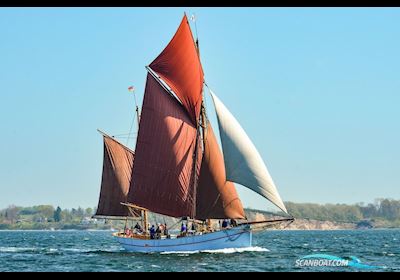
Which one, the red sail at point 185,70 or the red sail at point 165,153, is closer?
the red sail at point 165,153

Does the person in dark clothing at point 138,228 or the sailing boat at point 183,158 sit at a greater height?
the sailing boat at point 183,158

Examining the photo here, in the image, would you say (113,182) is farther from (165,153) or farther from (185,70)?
(185,70)

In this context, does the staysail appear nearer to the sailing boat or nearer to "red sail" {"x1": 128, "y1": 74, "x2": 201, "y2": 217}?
the sailing boat

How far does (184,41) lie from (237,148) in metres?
11.3

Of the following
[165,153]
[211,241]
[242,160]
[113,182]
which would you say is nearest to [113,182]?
[113,182]

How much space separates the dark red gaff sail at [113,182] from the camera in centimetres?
8331

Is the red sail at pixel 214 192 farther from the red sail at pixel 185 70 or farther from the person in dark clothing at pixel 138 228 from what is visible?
the person in dark clothing at pixel 138 228

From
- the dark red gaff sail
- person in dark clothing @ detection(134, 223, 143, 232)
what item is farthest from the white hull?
the dark red gaff sail

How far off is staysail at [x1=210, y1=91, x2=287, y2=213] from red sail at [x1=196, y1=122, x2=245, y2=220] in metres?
2.31

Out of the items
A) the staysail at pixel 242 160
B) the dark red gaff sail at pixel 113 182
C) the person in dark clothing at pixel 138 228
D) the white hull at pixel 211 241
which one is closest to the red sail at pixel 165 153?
the white hull at pixel 211 241

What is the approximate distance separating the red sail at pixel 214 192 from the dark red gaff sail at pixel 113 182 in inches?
652

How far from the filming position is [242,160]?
64.4 meters

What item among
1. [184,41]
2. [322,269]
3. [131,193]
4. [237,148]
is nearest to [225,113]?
[237,148]
